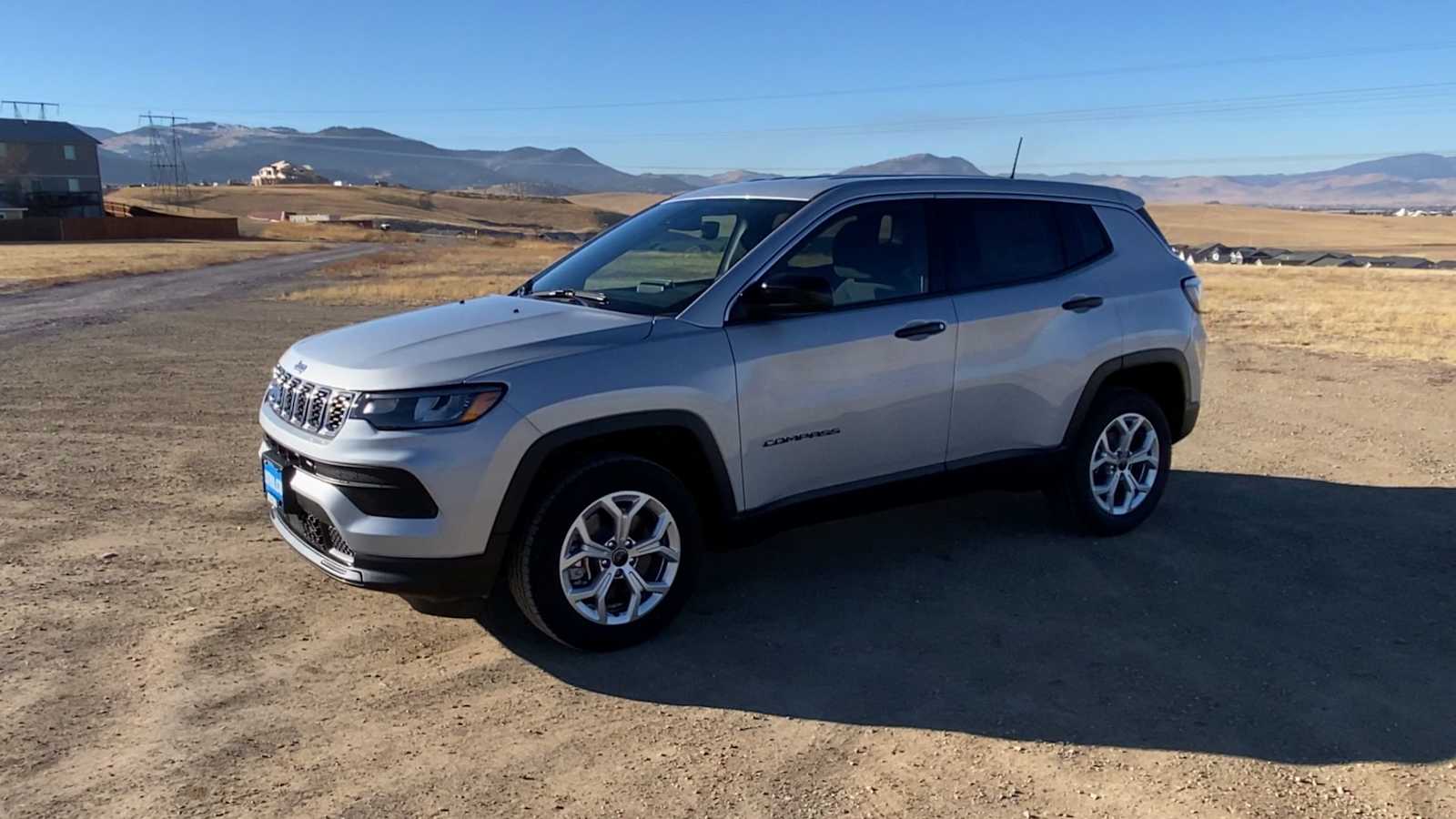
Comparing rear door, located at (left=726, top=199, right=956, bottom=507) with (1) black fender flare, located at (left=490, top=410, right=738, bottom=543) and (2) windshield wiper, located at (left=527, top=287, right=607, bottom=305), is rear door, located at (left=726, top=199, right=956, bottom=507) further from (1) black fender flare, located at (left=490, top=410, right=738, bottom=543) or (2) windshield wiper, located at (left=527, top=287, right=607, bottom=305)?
(2) windshield wiper, located at (left=527, top=287, right=607, bottom=305)

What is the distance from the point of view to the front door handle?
491 cm

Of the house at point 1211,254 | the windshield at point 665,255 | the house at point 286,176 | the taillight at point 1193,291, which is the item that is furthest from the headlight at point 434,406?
the house at point 286,176

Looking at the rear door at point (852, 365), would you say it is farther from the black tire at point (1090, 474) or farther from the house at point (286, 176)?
the house at point (286, 176)

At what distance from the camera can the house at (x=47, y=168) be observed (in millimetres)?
80438

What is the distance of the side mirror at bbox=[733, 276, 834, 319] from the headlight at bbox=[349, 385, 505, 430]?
1.13m

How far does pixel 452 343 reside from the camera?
14.0 ft

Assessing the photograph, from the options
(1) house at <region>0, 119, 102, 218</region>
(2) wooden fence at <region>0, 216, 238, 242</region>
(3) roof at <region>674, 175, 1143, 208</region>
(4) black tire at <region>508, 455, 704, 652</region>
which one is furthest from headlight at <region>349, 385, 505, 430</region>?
(1) house at <region>0, 119, 102, 218</region>

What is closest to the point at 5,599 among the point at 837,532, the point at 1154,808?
the point at 837,532

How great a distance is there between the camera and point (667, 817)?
3.25 m

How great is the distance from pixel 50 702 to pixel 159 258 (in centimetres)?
4022

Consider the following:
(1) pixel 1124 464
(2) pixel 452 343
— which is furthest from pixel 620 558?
(1) pixel 1124 464

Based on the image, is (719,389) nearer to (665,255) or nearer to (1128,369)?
(665,255)

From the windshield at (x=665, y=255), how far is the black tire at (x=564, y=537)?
0.76 m

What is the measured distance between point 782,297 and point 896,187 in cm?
113
